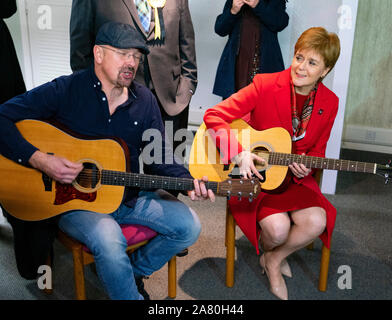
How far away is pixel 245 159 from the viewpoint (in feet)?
6.77

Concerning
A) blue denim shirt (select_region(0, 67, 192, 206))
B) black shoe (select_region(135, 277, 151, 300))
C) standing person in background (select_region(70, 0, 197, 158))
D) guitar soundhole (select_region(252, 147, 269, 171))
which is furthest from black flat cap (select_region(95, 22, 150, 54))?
black shoe (select_region(135, 277, 151, 300))

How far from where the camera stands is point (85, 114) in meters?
1.86

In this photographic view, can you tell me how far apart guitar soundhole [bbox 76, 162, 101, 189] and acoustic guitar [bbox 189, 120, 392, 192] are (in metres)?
0.58

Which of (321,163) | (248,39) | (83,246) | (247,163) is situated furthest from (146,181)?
(248,39)

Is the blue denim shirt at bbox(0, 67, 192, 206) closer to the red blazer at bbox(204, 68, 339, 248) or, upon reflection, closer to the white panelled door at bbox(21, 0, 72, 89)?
the red blazer at bbox(204, 68, 339, 248)

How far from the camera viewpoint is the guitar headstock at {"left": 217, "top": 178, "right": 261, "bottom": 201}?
1.86 meters

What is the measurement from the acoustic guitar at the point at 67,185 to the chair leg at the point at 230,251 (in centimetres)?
58

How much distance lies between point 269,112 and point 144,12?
2.84 ft

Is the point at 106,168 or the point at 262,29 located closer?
the point at 106,168

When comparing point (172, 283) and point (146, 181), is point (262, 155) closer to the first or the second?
point (146, 181)

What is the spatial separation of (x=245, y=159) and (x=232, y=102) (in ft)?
1.06
